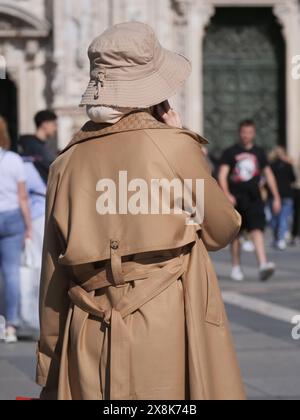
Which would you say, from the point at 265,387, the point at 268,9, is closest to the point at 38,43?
the point at 268,9

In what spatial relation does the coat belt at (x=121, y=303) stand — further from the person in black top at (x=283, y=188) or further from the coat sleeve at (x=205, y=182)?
the person in black top at (x=283, y=188)

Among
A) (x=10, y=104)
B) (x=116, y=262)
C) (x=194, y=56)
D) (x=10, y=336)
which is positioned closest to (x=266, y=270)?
(x=10, y=336)

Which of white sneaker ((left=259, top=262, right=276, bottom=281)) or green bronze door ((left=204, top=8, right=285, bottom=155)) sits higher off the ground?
green bronze door ((left=204, top=8, right=285, bottom=155))

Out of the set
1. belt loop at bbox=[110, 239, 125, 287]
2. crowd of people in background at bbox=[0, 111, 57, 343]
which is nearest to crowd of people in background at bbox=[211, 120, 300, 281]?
crowd of people in background at bbox=[0, 111, 57, 343]

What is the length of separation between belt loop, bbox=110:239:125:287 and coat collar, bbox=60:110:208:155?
1.21ft

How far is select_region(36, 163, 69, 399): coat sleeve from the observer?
4.51 m

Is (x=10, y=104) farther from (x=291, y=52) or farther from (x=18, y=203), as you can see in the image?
(x=18, y=203)

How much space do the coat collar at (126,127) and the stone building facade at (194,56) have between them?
24062 mm

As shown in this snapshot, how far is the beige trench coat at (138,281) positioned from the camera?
4.26 meters

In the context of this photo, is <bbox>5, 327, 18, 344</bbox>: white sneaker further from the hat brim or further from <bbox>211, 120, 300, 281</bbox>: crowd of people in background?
the hat brim

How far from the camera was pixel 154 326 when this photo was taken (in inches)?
168

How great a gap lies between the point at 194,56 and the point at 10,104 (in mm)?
4344
